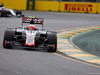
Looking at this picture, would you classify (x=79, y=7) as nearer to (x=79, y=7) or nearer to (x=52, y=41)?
(x=79, y=7)

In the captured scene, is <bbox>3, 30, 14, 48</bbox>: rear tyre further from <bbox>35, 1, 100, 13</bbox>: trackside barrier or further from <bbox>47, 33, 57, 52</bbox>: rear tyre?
<bbox>35, 1, 100, 13</bbox>: trackside barrier

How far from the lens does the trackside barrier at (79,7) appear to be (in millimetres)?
46656

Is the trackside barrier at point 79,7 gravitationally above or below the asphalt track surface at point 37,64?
above

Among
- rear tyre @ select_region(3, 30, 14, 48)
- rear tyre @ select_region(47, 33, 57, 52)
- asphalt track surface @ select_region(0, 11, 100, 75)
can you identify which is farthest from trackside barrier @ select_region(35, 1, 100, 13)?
asphalt track surface @ select_region(0, 11, 100, 75)

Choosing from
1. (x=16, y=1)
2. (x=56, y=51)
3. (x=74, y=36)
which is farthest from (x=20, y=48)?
(x=16, y=1)

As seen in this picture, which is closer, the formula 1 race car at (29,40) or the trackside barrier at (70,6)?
the formula 1 race car at (29,40)

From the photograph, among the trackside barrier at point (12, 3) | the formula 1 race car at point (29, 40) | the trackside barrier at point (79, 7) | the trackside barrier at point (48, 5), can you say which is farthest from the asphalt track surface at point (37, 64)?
the trackside barrier at point (12, 3)

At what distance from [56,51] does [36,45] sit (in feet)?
3.17

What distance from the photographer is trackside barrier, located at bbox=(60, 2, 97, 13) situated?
46.7 metres

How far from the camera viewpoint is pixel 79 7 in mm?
47344

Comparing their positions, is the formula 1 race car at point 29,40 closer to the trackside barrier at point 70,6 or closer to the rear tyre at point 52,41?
the rear tyre at point 52,41

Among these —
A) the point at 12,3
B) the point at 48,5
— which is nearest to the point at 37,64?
the point at 48,5

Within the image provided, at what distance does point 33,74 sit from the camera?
994cm

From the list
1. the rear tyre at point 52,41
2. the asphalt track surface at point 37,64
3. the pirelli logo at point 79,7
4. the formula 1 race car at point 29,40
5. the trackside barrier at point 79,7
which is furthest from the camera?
the pirelli logo at point 79,7
